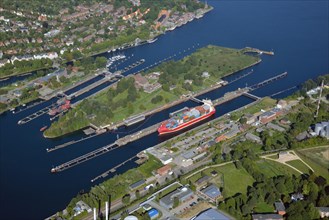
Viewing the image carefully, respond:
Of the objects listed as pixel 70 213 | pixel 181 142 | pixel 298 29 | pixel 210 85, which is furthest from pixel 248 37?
pixel 70 213

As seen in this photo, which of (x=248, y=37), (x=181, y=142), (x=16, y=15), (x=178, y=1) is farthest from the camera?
(x=178, y=1)

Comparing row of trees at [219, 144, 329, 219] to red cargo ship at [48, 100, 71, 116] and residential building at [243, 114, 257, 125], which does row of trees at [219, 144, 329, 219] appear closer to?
residential building at [243, 114, 257, 125]

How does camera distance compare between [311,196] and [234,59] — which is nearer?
[311,196]

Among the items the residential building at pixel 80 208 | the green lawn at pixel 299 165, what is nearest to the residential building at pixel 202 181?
the green lawn at pixel 299 165

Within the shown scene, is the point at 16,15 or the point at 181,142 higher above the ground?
the point at 16,15

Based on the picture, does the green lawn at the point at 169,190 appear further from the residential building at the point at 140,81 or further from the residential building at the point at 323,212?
the residential building at the point at 140,81

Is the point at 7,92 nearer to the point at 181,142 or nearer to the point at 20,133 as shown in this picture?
the point at 20,133
